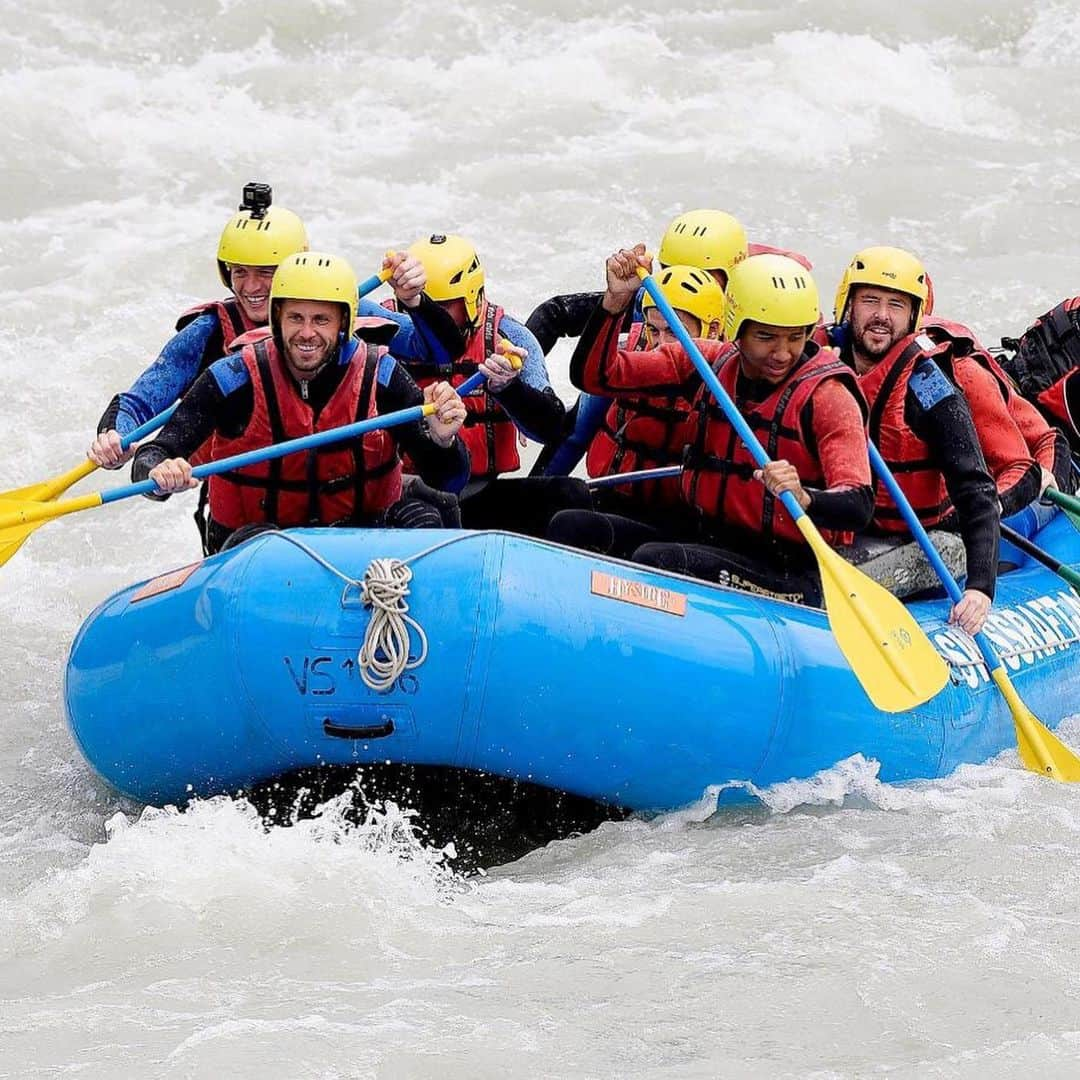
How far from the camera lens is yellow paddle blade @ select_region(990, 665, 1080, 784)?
527 cm

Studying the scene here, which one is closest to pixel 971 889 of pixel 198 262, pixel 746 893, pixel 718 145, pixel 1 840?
pixel 746 893

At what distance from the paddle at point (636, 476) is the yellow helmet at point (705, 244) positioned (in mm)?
795

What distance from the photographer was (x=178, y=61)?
13219 mm

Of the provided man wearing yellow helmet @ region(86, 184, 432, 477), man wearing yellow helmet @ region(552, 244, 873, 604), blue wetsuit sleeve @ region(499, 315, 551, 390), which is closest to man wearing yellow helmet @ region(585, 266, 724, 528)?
blue wetsuit sleeve @ region(499, 315, 551, 390)

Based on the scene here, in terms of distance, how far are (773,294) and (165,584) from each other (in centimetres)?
175

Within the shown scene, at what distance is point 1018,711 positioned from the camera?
5.27m

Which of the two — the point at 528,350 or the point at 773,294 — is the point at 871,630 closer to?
the point at 773,294

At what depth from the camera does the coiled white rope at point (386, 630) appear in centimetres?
445

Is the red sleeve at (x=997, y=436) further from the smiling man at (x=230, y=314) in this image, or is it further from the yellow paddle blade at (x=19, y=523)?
the yellow paddle blade at (x=19, y=523)

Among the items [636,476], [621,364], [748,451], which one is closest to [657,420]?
[636,476]

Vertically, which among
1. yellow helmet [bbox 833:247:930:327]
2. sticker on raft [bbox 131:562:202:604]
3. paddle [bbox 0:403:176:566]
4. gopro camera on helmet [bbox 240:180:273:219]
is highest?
gopro camera on helmet [bbox 240:180:273:219]

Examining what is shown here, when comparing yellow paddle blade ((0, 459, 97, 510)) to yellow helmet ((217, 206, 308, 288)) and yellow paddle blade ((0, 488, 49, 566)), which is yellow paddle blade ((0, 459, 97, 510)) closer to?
yellow paddle blade ((0, 488, 49, 566))

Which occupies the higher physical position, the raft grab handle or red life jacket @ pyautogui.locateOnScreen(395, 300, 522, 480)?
red life jacket @ pyautogui.locateOnScreen(395, 300, 522, 480)

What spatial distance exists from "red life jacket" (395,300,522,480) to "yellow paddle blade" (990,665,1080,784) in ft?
5.52
